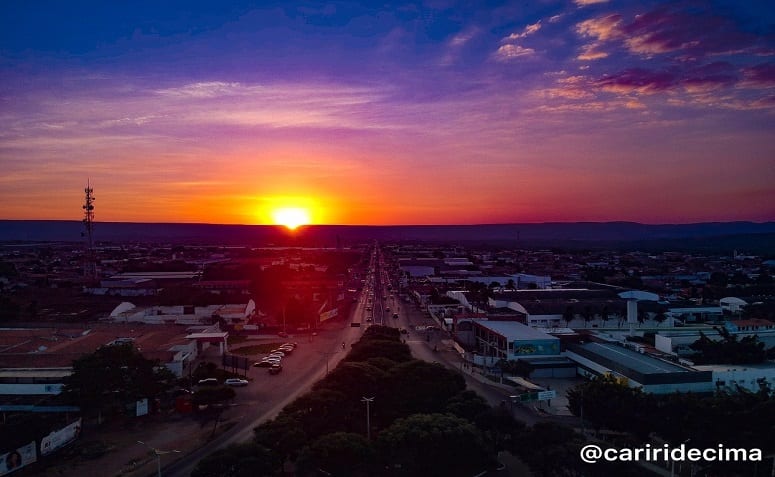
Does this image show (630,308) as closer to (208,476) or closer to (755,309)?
(755,309)

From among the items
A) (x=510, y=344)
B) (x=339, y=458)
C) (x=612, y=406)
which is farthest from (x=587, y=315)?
(x=339, y=458)

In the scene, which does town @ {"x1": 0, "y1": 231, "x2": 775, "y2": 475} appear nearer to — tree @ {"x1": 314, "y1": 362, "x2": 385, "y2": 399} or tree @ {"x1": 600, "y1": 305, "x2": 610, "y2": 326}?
tree @ {"x1": 600, "y1": 305, "x2": 610, "y2": 326}

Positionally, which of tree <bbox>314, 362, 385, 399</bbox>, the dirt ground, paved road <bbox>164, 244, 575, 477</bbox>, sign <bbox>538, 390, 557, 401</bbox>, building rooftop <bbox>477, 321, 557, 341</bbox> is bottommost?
paved road <bbox>164, 244, 575, 477</bbox>

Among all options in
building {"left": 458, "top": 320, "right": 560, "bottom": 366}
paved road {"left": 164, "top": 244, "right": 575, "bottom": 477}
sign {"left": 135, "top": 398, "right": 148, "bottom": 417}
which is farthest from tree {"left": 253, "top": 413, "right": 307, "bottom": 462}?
building {"left": 458, "top": 320, "right": 560, "bottom": 366}

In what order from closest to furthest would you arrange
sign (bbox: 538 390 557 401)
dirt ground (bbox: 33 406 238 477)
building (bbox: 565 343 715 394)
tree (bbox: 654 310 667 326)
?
1. dirt ground (bbox: 33 406 238 477)
2. sign (bbox: 538 390 557 401)
3. building (bbox: 565 343 715 394)
4. tree (bbox: 654 310 667 326)

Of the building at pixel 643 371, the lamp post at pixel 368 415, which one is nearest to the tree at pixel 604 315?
the building at pixel 643 371
